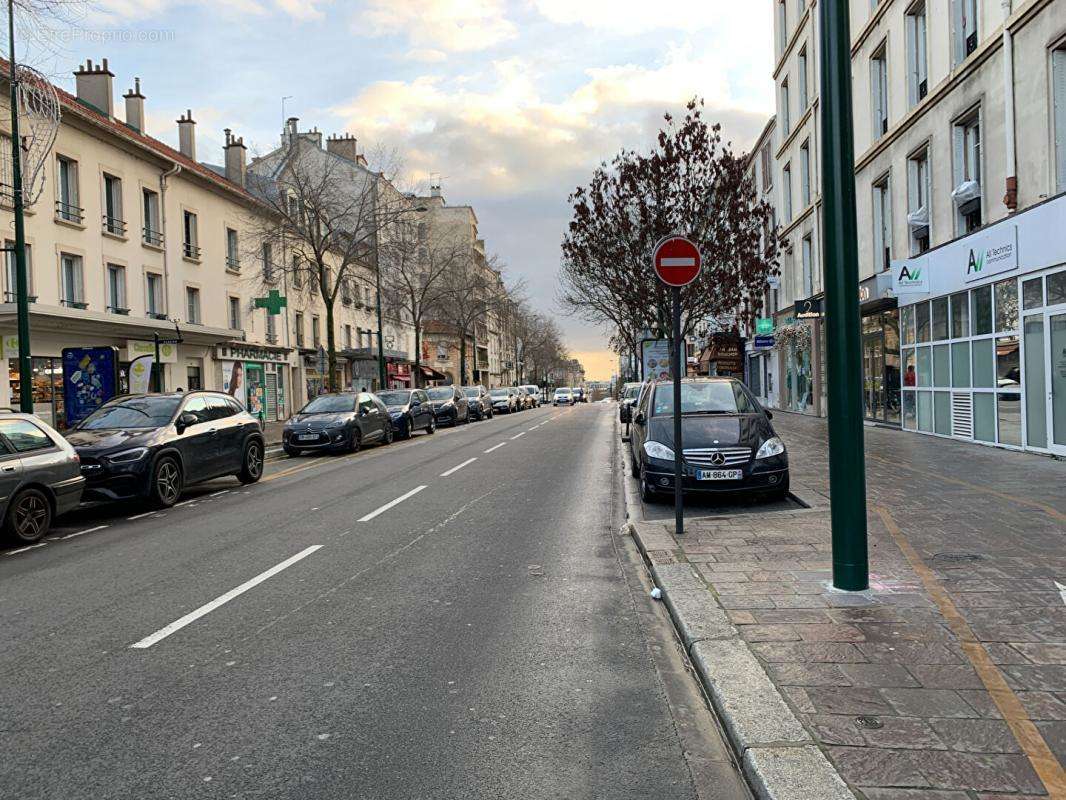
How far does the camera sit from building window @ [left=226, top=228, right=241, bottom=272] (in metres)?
31.9

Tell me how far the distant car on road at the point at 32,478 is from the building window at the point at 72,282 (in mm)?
15254

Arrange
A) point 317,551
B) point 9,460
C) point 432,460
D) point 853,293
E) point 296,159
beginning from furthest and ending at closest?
point 296,159
point 432,460
point 9,460
point 317,551
point 853,293

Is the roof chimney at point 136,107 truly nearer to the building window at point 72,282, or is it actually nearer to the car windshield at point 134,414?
the building window at point 72,282

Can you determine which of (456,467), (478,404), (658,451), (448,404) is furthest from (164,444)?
(478,404)

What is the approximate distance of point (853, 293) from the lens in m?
5.09

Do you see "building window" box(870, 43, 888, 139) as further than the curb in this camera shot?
Yes

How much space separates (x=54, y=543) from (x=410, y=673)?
19.8 feet

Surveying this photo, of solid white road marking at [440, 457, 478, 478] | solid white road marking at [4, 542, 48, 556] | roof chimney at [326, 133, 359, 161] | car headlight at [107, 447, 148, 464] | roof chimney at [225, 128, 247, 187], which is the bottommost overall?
solid white road marking at [4, 542, 48, 556]

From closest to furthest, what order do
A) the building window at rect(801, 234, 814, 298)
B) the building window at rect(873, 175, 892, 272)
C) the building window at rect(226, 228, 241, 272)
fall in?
the building window at rect(873, 175, 892, 272), the building window at rect(801, 234, 814, 298), the building window at rect(226, 228, 241, 272)

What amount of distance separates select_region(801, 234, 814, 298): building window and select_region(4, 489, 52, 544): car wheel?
977 inches

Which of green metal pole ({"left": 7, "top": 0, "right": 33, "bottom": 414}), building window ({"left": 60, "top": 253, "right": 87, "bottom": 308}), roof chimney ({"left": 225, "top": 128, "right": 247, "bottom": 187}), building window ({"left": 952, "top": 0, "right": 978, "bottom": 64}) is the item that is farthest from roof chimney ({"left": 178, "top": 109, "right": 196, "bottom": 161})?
building window ({"left": 952, "top": 0, "right": 978, "bottom": 64})

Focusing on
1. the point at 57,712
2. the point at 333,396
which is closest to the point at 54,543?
the point at 57,712

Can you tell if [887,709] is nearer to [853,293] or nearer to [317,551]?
[853,293]

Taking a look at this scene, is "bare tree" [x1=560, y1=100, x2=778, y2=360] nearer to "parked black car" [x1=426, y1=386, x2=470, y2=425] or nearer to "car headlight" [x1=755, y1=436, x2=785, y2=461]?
"parked black car" [x1=426, y1=386, x2=470, y2=425]
